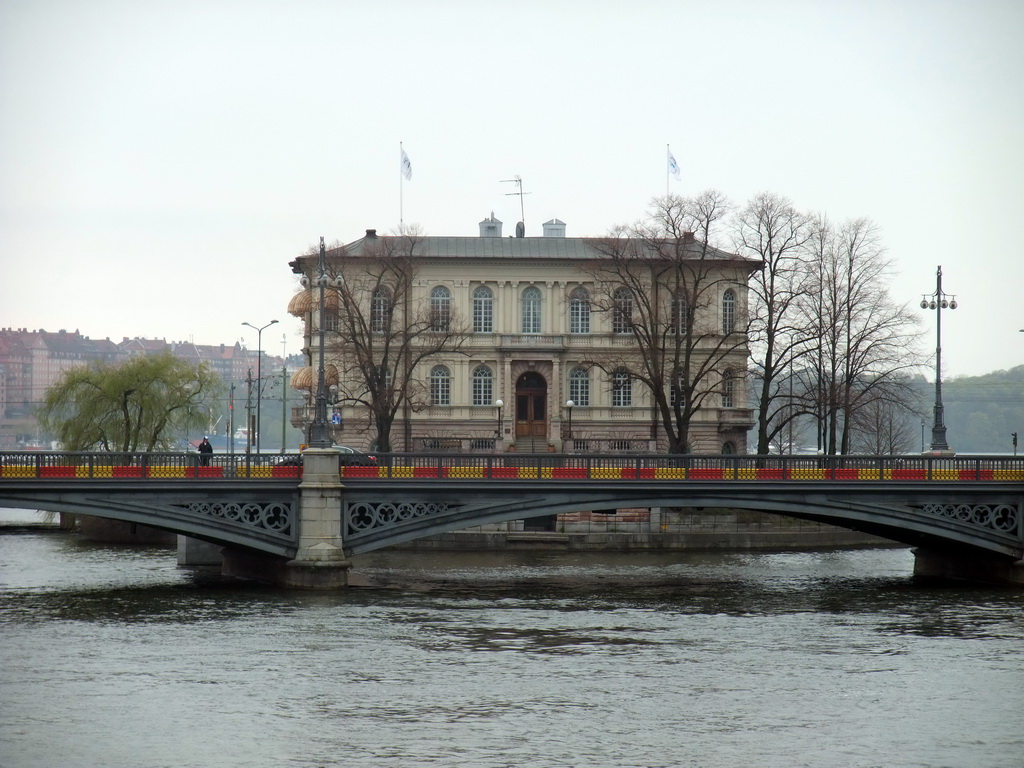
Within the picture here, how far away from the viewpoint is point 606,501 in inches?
1753

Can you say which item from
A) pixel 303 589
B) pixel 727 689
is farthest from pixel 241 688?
pixel 303 589

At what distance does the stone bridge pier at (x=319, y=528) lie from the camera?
141 ft

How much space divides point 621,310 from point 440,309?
13402 mm

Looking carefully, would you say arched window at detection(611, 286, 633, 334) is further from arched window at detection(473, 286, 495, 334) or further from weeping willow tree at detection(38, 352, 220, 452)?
weeping willow tree at detection(38, 352, 220, 452)

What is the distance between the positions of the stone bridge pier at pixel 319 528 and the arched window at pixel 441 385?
3661cm

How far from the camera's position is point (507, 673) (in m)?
31.6

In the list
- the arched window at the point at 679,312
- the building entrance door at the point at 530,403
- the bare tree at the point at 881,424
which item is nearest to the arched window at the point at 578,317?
the building entrance door at the point at 530,403

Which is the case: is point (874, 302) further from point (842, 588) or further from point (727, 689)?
point (727, 689)

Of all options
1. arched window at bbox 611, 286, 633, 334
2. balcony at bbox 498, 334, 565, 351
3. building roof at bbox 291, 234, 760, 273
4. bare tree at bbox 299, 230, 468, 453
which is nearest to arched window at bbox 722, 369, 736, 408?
arched window at bbox 611, 286, 633, 334

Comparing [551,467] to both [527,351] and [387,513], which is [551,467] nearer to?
[387,513]

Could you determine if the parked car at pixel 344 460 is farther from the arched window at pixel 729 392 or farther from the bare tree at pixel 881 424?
the arched window at pixel 729 392

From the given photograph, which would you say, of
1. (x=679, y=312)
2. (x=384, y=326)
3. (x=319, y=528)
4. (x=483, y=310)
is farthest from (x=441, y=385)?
(x=319, y=528)

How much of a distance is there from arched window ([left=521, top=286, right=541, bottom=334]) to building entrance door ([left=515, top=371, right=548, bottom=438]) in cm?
257

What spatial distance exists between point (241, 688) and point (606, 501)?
56.4ft
